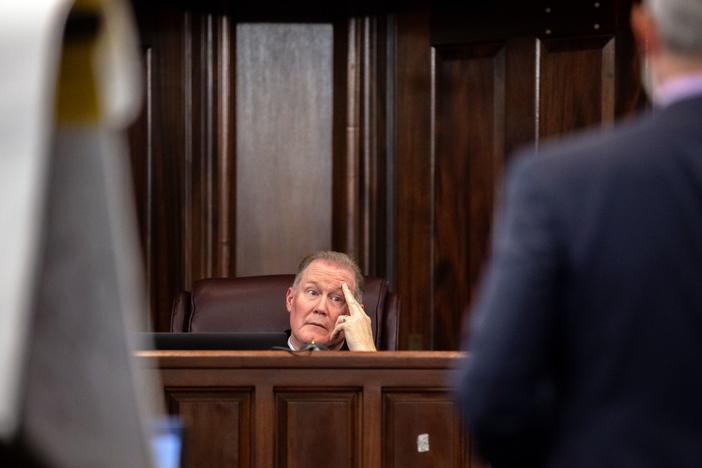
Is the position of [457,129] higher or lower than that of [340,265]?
higher

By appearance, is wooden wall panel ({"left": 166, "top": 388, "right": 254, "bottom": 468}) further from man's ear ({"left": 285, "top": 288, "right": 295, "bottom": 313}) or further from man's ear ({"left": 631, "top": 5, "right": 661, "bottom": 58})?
man's ear ({"left": 631, "top": 5, "right": 661, "bottom": 58})

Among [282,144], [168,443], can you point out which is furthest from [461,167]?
[168,443]

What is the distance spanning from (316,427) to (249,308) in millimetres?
1340

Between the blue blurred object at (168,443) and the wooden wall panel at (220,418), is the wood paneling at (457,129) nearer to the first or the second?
the wooden wall panel at (220,418)

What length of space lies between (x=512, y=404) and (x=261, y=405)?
2.09 meters

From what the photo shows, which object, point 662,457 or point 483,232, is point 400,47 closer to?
point 483,232

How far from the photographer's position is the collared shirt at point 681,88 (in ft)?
4.98

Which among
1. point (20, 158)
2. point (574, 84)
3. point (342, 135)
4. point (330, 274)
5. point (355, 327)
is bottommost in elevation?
point (355, 327)

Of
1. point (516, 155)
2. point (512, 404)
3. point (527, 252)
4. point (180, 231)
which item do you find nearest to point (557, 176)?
point (527, 252)

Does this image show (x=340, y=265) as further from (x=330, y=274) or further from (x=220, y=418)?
(x=220, y=418)

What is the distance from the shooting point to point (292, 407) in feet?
11.5

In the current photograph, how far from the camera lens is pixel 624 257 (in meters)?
1.46

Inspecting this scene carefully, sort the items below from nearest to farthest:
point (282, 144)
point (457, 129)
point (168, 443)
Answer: point (168, 443), point (457, 129), point (282, 144)

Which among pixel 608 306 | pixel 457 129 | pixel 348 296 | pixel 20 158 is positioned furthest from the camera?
pixel 457 129
